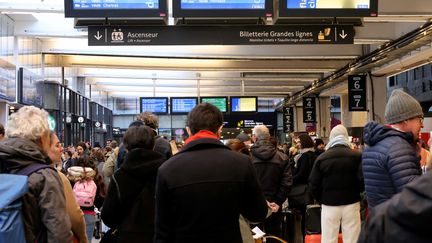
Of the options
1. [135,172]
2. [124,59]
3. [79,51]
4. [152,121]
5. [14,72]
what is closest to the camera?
[135,172]

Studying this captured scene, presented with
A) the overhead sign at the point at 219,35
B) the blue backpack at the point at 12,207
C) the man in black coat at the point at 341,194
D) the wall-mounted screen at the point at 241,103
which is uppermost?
the overhead sign at the point at 219,35

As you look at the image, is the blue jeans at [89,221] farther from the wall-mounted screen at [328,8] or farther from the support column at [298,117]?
the support column at [298,117]

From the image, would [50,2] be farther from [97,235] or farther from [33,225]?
[33,225]

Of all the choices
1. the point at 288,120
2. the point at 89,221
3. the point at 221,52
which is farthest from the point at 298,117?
the point at 89,221

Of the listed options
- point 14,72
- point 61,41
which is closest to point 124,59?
point 61,41

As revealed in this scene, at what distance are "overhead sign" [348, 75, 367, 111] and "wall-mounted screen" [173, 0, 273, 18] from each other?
8.84 m

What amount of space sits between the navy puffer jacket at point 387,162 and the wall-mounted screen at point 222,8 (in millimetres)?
4591

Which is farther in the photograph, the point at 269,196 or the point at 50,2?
the point at 50,2

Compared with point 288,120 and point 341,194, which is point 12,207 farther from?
point 288,120

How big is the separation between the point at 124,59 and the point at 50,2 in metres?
6.69

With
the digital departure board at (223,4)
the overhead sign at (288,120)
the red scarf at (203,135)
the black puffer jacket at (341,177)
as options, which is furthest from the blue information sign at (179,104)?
the red scarf at (203,135)

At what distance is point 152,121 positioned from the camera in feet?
18.4

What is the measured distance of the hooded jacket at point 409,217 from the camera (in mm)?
1198

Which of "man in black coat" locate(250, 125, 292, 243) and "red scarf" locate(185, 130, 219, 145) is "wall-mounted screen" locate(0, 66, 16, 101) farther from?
"red scarf" locate(185, 130, 219, 145)
